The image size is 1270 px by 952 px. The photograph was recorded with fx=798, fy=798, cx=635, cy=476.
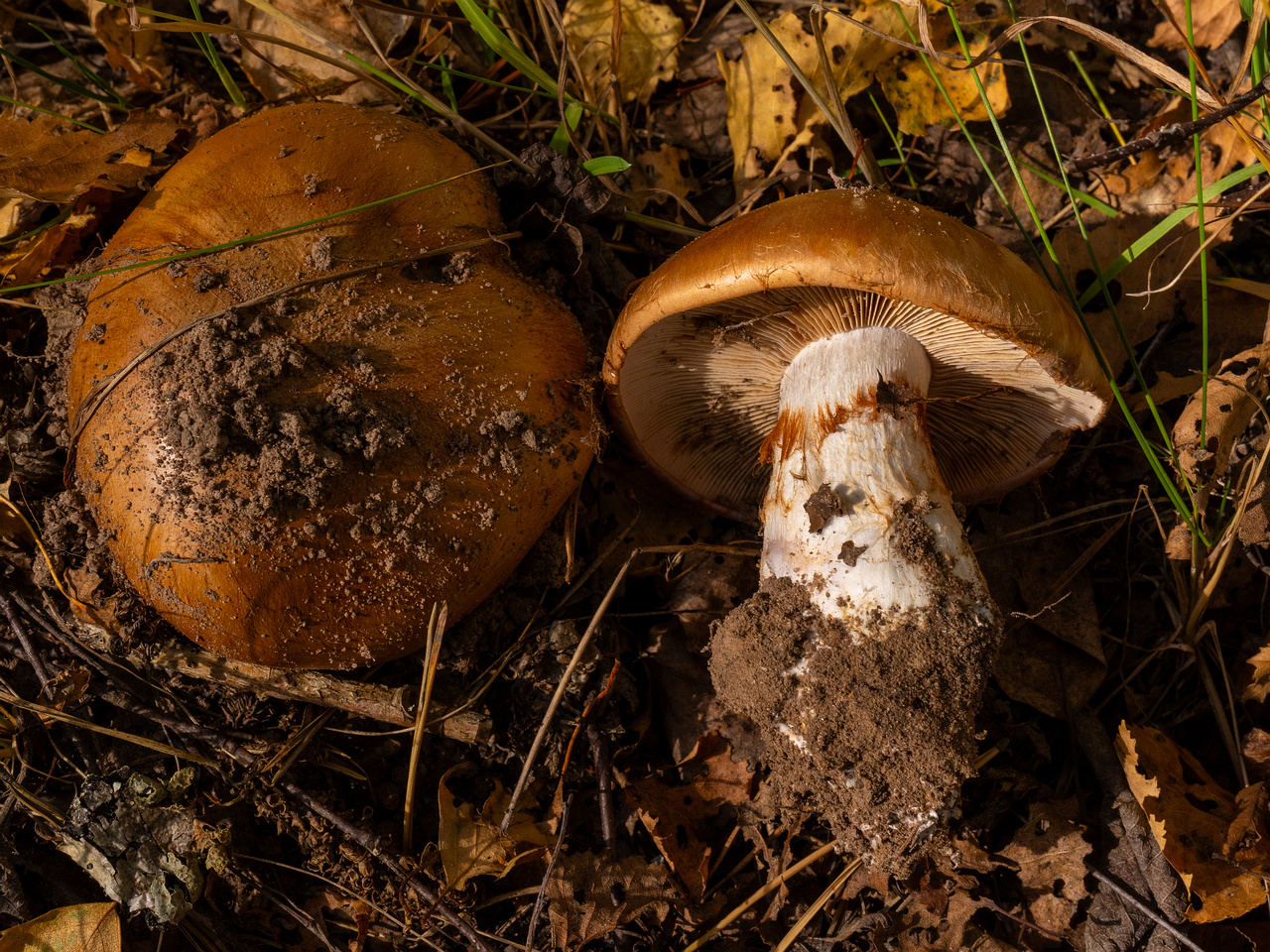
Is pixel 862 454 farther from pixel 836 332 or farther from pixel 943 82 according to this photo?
pixel 943 82

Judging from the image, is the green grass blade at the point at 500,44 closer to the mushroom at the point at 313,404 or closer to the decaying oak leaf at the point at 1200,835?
the mushroom at the point at 313,404

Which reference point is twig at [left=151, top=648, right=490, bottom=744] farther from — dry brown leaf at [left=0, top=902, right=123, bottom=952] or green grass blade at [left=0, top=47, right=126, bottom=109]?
green grass blade at [left=0, top=47, right=126, bottom=109]

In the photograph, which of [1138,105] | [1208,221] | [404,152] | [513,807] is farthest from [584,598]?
[1138,105]

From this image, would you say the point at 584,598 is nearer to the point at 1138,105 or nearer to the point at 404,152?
the point at 404,152

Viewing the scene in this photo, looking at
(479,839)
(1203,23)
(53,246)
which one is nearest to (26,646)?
(53,246)

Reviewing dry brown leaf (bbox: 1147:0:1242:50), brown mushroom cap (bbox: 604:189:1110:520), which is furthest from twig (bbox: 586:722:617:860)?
dry brown leaf (bbox: 1147:0:1242:50)

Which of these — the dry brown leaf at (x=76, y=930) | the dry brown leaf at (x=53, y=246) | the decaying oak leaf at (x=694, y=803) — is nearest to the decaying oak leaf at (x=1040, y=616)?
the decaying oak leaf at (x=694, y=803)
